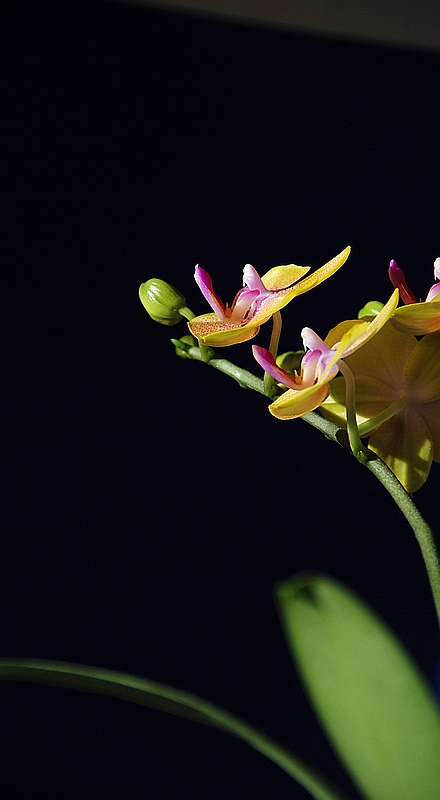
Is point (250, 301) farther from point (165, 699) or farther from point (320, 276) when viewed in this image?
point (165, 699)

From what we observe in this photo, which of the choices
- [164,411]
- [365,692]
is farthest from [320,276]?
[164,411]

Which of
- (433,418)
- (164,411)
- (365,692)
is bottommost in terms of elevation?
(365,692)

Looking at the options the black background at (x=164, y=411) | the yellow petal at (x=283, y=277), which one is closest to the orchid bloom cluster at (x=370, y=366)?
the yellow petal at (x=283, y=277)

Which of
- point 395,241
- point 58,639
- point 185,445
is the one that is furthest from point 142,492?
point 395,241

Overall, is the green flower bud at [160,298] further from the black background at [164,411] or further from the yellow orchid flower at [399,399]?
the black background at [164,411]

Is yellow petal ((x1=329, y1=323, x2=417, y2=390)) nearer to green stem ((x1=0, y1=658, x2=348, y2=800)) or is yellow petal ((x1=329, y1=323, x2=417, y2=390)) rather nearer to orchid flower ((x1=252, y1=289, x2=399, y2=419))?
orchid flower ((x1=252, y1=289, x2=399, y2=419))

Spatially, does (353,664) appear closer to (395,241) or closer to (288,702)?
(288,702)
